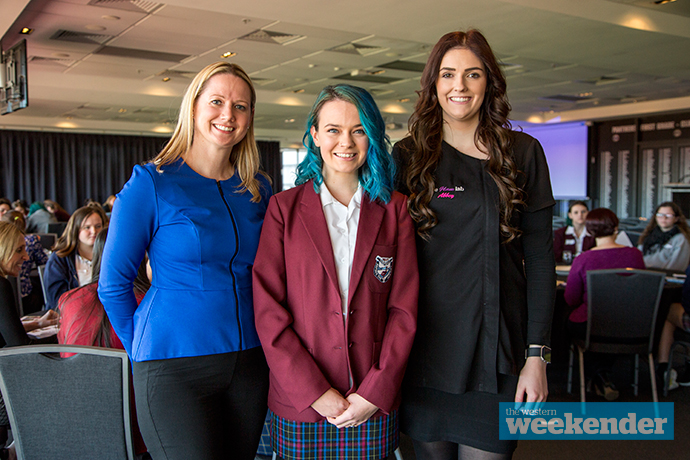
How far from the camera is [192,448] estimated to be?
136 centimetres

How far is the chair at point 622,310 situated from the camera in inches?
128

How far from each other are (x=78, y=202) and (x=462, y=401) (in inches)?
641

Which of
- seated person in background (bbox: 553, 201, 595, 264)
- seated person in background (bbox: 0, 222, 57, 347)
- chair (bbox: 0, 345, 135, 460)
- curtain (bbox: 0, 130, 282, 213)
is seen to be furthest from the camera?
curtain (bbox: 0, 130, 282, 213)

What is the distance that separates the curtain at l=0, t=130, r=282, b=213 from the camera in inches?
576

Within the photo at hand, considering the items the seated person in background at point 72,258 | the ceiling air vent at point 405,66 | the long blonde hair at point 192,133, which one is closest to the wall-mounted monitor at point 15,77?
the seated person in background at point 72,258

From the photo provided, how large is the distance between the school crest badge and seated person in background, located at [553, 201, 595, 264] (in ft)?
14.2

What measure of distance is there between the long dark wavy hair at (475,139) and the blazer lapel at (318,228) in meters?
0.26

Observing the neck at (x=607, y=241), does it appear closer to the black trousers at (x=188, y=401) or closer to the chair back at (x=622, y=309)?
the chair back at (x=622, y=309)

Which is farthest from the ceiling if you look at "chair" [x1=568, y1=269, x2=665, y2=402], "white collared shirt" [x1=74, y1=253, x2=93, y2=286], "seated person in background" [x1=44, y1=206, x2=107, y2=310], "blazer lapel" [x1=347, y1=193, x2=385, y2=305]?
"blazer lapel" [x1=347, y1=193, x2=385, y2=305]

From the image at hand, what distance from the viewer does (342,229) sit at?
4.71 feet

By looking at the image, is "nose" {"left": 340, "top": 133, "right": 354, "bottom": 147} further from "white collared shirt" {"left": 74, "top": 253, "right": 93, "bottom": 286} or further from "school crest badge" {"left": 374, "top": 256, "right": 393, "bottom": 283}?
"white collared shirt" {"left": 74, "top": 253, "right": 93, "bottom": 286}

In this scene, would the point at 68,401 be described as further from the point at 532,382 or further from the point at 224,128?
the point at 532,382

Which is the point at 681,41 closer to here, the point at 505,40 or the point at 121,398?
the point at 505,40

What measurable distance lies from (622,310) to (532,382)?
7.24 ft
